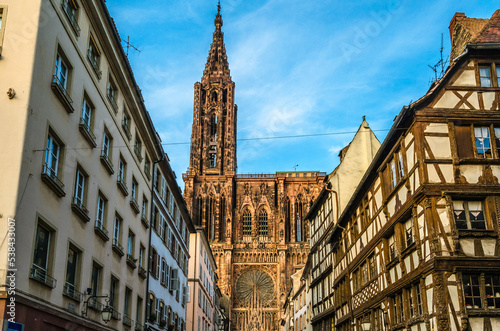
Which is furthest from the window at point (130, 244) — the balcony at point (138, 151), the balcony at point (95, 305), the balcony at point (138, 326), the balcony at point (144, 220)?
the balcony at point (95, 305)

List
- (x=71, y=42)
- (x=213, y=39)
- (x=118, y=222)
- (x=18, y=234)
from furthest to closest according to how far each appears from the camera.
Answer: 1. (x=213, y=39)
2. (x=118, y=222)
3. (x=71, y=42)
4. (x=18, y=234)

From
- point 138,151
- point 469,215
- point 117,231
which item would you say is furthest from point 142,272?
point 469,215

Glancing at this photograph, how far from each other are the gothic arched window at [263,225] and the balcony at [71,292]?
70.5 metres

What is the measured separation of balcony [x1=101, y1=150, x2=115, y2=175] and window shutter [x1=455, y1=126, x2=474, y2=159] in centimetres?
1135

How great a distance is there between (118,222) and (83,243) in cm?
469

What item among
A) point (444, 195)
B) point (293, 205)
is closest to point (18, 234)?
point (444, 195)

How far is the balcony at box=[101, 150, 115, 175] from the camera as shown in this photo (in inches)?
741

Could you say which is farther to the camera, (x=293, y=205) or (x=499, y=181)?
(x=293, y=205)

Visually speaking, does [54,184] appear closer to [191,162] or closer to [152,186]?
[152,186]

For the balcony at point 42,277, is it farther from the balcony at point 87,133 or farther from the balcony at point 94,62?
the balcony at point 94,62

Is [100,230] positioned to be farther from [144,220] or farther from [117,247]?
[144,220]

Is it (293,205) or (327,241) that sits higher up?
(293,205)

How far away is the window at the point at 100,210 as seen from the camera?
60.5 ft

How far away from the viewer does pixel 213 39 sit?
362 ft
